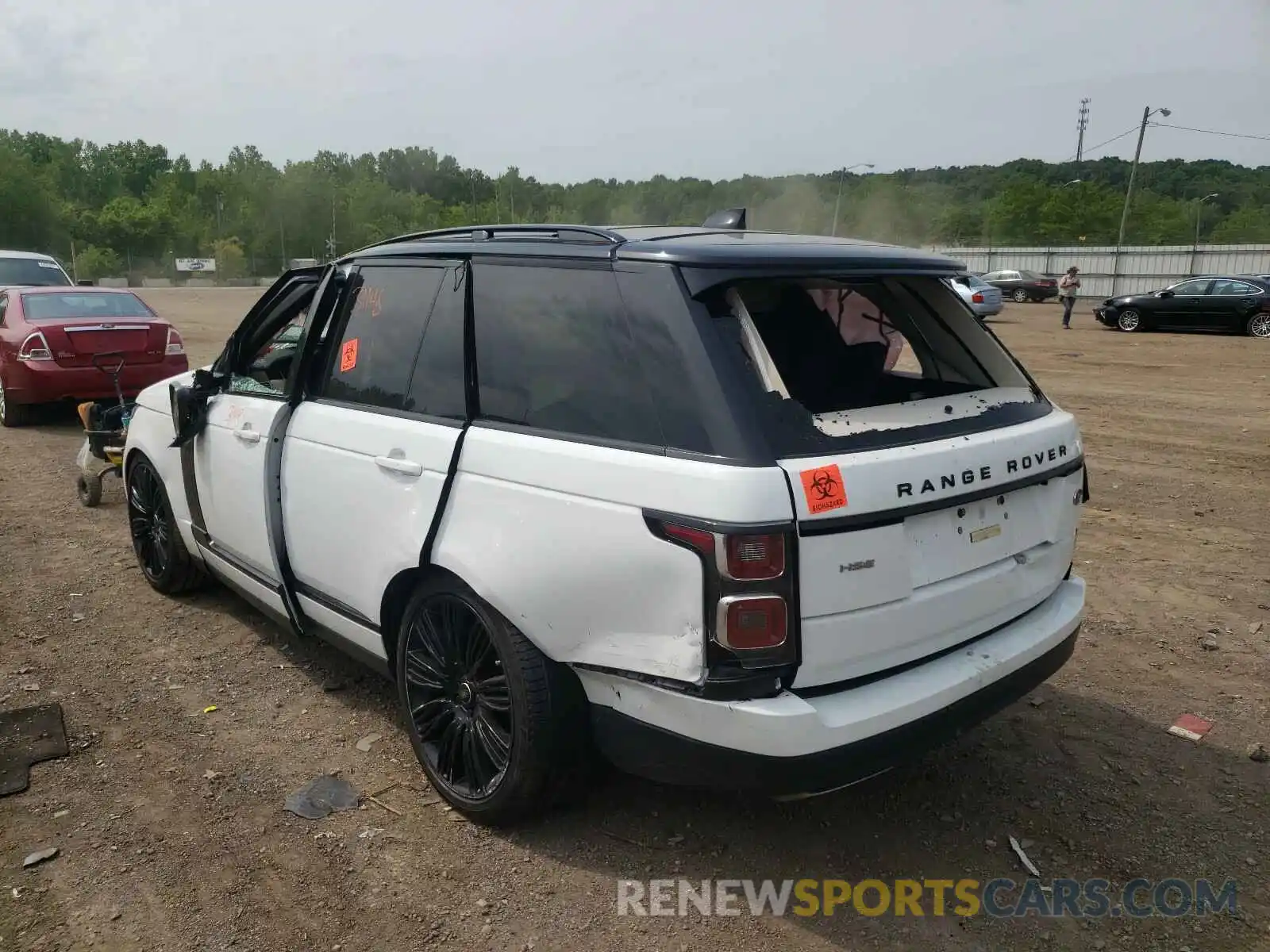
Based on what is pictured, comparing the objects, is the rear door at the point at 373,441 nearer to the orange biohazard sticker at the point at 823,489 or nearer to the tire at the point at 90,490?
the orange biohazard sticker at the point at 823,489

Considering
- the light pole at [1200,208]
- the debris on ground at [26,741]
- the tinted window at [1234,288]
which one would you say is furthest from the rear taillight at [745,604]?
the light pole at [1200,208]

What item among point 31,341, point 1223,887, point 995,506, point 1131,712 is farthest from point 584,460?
point 31,341

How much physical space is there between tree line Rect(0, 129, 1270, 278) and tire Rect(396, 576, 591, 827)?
4820 centimetres

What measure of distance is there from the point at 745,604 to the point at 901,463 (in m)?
0.60

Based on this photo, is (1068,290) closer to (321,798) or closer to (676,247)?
(676,247)

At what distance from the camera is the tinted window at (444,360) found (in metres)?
3.16

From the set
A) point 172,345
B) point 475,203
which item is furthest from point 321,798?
point 475,203

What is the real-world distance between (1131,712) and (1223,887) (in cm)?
115

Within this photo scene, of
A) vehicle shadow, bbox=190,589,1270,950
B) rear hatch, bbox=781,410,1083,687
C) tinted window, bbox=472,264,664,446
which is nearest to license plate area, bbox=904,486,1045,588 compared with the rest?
rear hatch, bbox=781,410,1083,687

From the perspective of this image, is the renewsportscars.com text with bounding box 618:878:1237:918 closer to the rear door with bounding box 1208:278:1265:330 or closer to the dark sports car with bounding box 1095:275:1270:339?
the dark sports car with bounding box 1095:275:1270:339

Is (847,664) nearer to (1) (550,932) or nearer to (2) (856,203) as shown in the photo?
(1) (550,932)

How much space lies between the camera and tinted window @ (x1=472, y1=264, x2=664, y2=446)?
2646mm

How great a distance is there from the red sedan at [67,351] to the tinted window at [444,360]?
7.69m

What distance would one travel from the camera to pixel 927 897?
2812 mm
